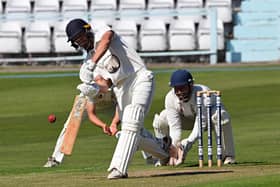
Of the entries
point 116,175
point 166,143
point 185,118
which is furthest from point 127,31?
point 116,175

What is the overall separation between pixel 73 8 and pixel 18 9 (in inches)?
73.5

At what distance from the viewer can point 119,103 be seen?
10445mm

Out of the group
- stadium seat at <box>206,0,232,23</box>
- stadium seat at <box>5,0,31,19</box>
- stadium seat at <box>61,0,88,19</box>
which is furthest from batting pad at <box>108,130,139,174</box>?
stadium seat at <box>5,0,31,19</box>

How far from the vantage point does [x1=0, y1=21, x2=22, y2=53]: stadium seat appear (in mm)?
32969

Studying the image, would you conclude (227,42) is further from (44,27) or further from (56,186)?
(56,186)

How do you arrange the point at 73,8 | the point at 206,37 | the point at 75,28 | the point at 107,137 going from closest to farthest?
the point at 75,28
the point at 107,137
the point at 206,37
the point at 73,8

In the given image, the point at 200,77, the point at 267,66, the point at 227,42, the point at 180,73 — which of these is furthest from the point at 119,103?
the point at 227,42

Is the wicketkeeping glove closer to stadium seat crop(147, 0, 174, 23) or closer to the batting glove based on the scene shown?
the batting glove

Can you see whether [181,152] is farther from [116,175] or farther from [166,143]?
[116,175]

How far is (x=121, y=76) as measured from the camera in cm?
1016

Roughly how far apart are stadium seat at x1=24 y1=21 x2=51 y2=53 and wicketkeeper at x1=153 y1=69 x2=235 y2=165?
21.0m

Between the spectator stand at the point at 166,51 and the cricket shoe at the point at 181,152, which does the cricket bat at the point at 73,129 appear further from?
the spectator stand at the point at 166,51

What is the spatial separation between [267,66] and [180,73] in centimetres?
1925

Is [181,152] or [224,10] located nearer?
[181,152]
